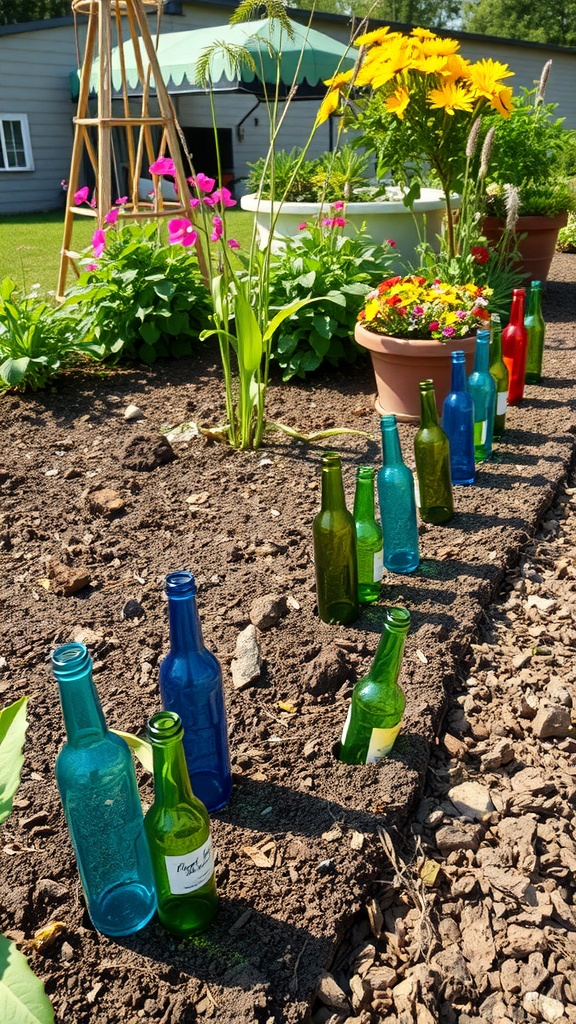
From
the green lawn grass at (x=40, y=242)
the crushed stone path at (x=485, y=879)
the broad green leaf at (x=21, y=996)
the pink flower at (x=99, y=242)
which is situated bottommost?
the green lawn grass at (x=40, y=242)

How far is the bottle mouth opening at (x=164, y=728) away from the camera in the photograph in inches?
43.6

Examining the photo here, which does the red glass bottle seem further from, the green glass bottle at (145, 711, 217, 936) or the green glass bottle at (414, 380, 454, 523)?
the green glass bottle at (145, 711, 217, 936)

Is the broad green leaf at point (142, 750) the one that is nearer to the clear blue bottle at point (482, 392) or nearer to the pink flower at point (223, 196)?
the clear blue bottle at point (482, 392)

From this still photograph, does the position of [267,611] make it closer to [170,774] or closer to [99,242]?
[170,774]

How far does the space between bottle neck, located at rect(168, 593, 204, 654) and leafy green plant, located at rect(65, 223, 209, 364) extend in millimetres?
2965

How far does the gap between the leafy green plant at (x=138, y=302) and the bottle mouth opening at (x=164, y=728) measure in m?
3.23

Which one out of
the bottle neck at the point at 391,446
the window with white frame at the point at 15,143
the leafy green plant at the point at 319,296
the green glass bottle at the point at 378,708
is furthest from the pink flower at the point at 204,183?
the window with white frame at the point at 15,143

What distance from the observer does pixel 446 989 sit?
128cm

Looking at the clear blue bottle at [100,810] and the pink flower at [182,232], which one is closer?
the clear blue bottle at [100,810]

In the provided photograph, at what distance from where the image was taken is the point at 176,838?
121 centimetres

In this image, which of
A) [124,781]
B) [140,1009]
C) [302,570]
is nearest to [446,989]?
[140,1009]

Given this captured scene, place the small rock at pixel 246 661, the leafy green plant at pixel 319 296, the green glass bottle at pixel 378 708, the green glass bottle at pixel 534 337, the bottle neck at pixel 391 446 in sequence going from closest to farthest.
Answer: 1. the green glass bottle at pixel 378 708
2. the small rock at pixel 246 661
3. the bottle neck at pixel 391 446
4. the green glass bottle at pixel 534 337
5. the leafy green plant at pixel 319 296

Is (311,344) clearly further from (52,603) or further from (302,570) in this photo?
(52,603)

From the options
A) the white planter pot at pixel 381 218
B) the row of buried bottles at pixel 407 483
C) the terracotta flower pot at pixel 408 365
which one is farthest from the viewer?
the white planter pot at pixel 381 218
